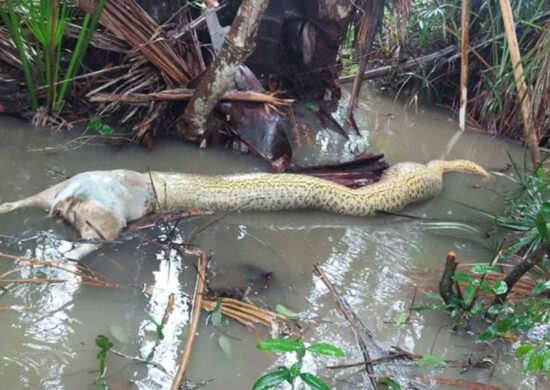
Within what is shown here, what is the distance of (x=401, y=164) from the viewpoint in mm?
5320

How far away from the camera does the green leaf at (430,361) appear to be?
2721 millimetres

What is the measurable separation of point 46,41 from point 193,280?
2.50 meters

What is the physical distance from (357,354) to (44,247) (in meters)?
1.75

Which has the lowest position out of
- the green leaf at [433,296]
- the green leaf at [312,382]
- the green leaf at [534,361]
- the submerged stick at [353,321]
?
the submerged stick at [353,321]

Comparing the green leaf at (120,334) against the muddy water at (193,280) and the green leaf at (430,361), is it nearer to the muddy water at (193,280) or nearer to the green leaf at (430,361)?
the muddy water at (193,280)

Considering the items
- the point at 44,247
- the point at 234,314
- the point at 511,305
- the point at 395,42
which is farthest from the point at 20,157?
the point at 395,42

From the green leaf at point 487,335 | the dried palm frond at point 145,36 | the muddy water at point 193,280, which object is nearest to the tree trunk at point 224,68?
the muddy water at point 193,280

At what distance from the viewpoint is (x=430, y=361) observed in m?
2.73

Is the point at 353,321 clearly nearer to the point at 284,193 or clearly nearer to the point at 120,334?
the point at 120,334

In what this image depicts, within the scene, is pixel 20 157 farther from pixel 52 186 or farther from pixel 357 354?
pixel 357 354

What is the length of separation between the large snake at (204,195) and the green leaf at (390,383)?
5.58 ft

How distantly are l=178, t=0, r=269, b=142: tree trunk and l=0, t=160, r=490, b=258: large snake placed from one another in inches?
33.0

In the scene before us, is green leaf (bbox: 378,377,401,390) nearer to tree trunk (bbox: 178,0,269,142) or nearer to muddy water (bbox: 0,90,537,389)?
muddy water (bbox: 0,90,537,389)

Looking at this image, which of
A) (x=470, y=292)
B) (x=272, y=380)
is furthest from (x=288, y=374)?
(x=470, y=292)
